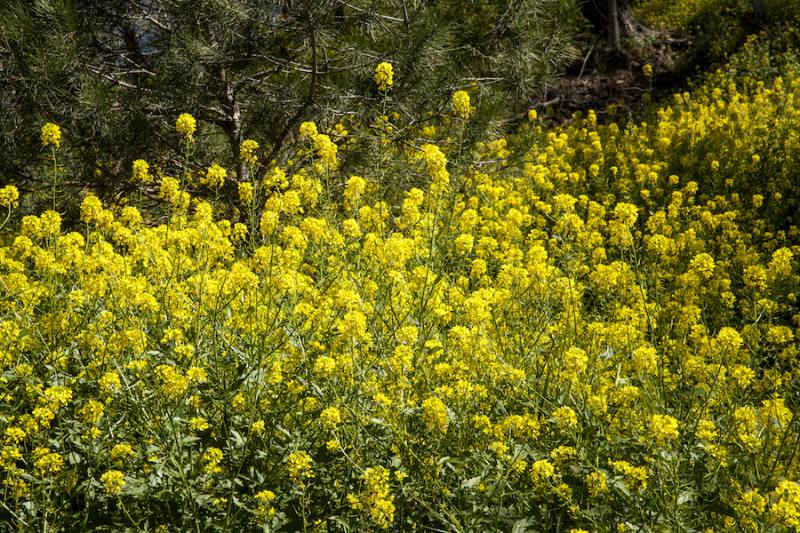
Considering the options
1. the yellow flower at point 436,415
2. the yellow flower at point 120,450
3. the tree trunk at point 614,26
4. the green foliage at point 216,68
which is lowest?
the yellow flower at point 120,450

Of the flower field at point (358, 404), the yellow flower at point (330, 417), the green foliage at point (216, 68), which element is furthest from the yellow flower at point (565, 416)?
the green foliage at point (216, 68)

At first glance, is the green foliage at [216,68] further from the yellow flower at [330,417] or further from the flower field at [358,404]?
the yellow flower at [330,417]

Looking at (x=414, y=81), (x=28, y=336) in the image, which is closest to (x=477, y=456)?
(x=28, y=336)

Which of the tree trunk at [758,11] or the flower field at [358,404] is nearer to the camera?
the flower field at [358,404]

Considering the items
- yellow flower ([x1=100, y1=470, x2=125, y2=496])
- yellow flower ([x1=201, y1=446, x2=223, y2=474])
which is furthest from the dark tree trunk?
yellow flower ([x1=100, y1=470, x2=125, y2=496])

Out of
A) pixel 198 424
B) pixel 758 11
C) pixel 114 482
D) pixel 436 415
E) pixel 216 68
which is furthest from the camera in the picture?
pixel 758 11

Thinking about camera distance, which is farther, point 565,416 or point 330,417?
point 565,416

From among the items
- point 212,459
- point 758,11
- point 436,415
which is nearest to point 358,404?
point 436,415

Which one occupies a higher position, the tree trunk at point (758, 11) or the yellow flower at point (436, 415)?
the tree trunk at point (758, 11)

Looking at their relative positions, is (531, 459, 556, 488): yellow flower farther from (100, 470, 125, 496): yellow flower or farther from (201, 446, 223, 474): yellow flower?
(100, 470, 125, 496): yellow flower

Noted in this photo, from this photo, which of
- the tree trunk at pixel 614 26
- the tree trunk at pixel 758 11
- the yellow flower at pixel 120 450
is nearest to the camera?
the yellow flower at pixel 120 450

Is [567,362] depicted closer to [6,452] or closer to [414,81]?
[6,452]

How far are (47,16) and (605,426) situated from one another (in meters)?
4.12

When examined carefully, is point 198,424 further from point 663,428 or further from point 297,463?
point 663,428
